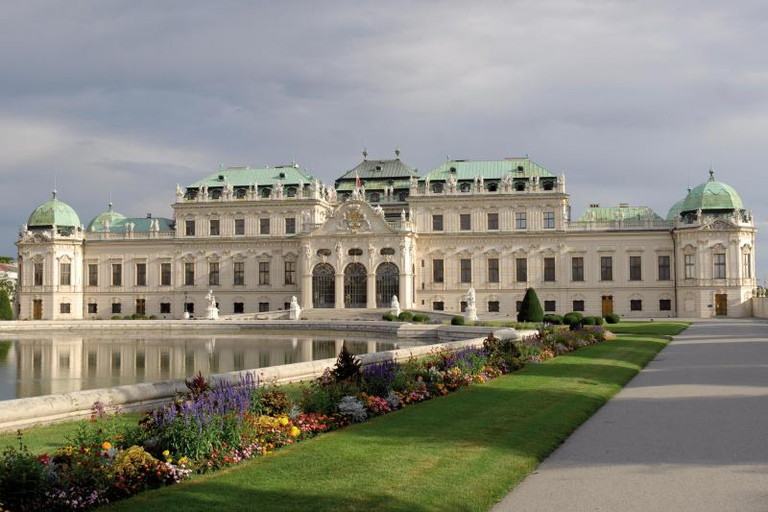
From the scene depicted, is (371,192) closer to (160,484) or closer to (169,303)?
(169,303)

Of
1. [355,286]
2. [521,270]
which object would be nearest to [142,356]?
[355,286]

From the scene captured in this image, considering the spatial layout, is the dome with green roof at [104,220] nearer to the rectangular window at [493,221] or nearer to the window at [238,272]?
the window at [238,272]

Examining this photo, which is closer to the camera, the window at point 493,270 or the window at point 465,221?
the window at point 493,270

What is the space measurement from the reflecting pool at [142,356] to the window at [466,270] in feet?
72.6

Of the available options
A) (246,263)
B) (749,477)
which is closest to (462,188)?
(246,263)

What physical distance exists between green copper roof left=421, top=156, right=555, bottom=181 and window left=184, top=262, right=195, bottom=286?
23.1 metres

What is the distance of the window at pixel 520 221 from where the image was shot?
227 ft

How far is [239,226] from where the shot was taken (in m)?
73.6

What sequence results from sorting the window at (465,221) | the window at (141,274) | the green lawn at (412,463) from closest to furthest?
the green lawn at (412,463)
the window at (465,221)
the window at (141,274)

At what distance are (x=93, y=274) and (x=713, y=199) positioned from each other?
56.9m

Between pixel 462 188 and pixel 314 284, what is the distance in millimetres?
15619

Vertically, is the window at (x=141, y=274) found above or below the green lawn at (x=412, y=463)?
above

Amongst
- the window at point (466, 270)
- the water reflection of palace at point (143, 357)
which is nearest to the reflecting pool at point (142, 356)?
the water reflection of palace at point (143, 357)

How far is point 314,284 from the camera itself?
69.5 metres
